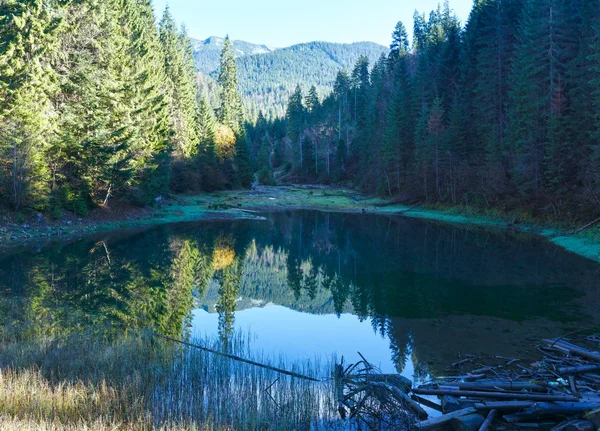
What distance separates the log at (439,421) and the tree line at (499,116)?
23264 millimetres

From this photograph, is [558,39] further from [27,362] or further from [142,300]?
[27,362]

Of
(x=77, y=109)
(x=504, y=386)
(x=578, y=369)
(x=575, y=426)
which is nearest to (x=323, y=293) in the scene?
(x=578, y=369)

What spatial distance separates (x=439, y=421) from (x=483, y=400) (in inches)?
40.9

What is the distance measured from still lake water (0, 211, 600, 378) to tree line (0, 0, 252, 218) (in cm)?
510

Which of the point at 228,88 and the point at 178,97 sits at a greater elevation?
the point at 228,88

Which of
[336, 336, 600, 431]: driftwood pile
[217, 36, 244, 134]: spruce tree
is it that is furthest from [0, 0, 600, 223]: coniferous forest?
[336, 336, 600, 431]: driftwood pile

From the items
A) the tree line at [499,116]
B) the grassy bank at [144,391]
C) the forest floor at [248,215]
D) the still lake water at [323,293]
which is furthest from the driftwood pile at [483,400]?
the tree line at [499,116]

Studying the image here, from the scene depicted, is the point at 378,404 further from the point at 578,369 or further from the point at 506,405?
the point at 578,369

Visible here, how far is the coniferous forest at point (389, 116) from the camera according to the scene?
87.4 ft

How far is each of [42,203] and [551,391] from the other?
27949 mm

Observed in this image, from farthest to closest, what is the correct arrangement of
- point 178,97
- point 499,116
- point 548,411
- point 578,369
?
point 178,97 → point 499,116 → point 578,369 → point 548,411

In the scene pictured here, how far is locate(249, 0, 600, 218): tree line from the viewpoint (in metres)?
29.4

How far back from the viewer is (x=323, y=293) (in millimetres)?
17672

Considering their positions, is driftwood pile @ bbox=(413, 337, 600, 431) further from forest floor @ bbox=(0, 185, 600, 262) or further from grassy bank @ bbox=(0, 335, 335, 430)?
forest floor @ bbox=(0, 185, 600, 262)
